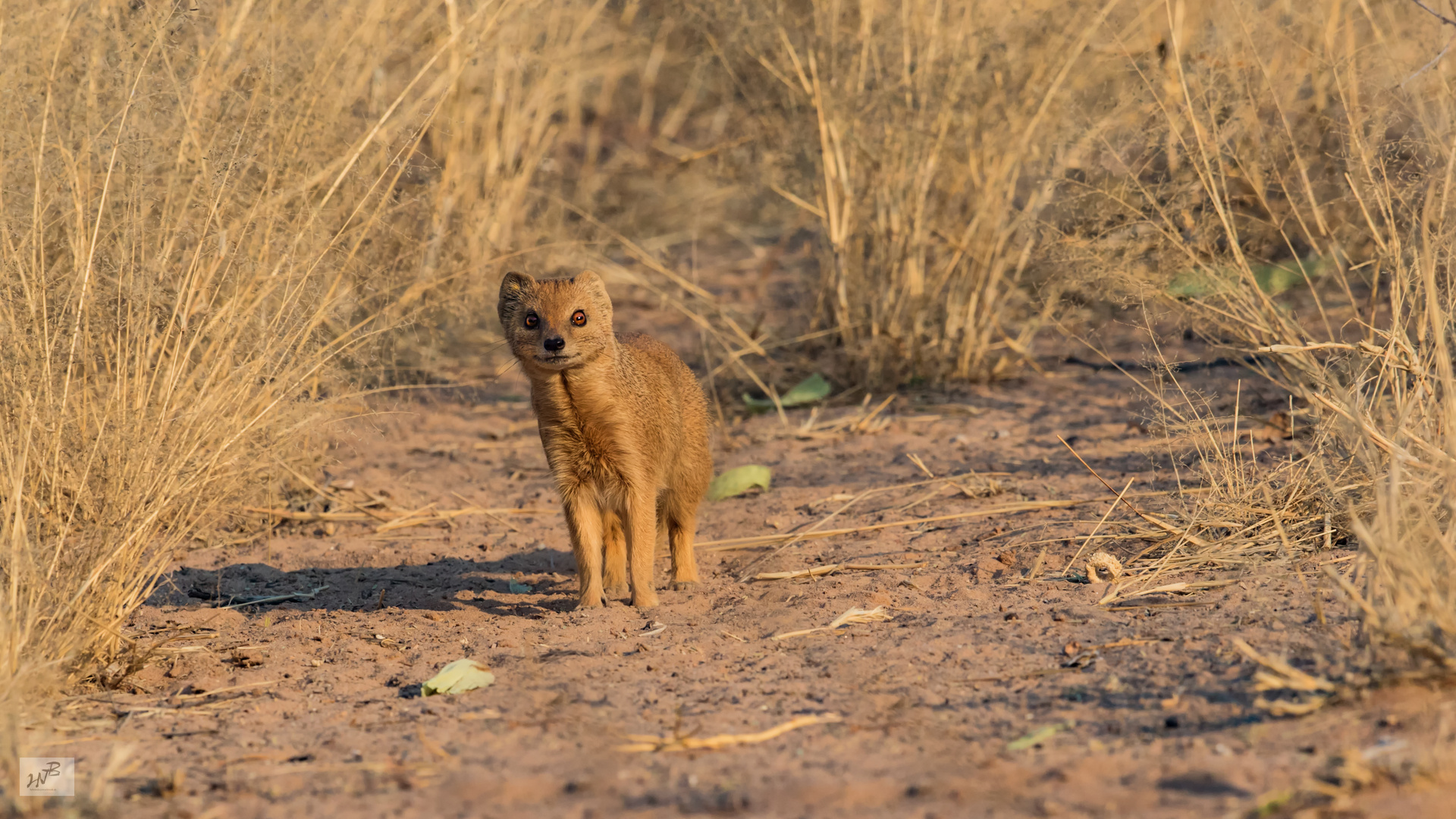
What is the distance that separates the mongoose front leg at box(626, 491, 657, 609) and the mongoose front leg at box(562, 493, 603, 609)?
13cm

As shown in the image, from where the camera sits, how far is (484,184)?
8234 mm

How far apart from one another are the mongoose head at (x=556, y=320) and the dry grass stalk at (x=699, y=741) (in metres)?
1.74

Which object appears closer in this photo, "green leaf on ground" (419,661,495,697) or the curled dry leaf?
"green leaf on ground" (419,661,495,697)

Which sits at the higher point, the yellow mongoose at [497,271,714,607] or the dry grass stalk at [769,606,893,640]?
the yellow mongoose at [497,271,714,607]

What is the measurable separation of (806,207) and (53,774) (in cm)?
489

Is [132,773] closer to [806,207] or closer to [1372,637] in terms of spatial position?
[1372,637]

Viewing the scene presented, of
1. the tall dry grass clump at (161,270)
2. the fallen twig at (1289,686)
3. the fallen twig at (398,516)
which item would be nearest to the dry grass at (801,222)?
the tall dry grass clump at (161,270)

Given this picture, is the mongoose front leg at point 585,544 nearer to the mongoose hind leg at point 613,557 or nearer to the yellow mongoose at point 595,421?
the yellow mongoose at point 595,421

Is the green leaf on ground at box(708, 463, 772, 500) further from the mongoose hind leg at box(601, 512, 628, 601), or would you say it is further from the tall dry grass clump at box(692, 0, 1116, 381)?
the tall dry grass clump at box(692, 0, 1116, 381)

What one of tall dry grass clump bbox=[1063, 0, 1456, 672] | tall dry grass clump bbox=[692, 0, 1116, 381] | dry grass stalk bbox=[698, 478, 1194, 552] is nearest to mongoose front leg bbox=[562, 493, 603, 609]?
dry grass stalk bbox=[698, 478, 1194, 552]

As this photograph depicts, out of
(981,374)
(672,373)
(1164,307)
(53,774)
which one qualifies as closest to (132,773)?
(53,774)

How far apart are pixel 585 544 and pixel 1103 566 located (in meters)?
1.93

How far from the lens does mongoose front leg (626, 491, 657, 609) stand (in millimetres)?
4777

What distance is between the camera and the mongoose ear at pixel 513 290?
476cm
